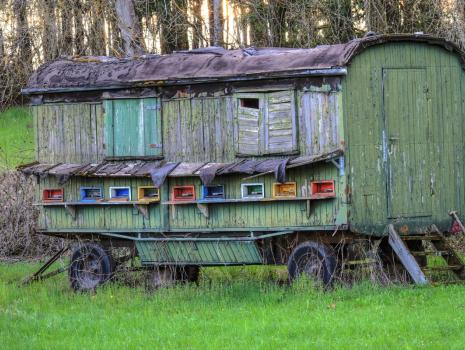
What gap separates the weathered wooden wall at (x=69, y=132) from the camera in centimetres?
1794

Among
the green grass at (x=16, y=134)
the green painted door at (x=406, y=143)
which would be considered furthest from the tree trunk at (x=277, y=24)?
the green painted door at (x=406, y=143)

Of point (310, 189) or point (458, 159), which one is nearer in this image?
point (310, 189)

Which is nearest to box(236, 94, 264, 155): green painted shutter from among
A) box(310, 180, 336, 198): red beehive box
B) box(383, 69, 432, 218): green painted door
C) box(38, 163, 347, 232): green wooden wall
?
box(38, 163, 347, 232): green wooden wall

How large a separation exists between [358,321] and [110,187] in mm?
6682

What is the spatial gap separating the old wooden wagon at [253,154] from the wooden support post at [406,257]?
2cm

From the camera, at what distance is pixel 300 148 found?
1584 cm

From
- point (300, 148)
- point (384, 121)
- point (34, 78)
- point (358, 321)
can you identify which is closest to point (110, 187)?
point (34, 78)

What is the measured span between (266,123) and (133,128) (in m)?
2.53

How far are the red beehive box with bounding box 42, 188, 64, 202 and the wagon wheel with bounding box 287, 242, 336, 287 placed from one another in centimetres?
472

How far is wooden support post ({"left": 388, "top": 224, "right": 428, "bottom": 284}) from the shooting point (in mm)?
15109

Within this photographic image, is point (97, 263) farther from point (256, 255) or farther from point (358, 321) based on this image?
point (358, 321)

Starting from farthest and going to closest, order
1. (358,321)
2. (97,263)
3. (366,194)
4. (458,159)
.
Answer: (97,263), (458,159), (366,194), (358,321)

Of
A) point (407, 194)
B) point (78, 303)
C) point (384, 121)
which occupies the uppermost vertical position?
point (384, 121)

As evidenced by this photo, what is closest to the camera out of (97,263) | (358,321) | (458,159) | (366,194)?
(358,321)
